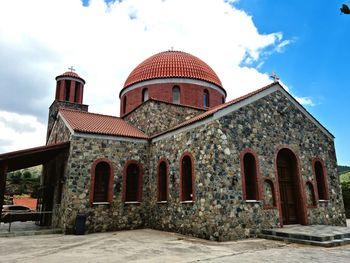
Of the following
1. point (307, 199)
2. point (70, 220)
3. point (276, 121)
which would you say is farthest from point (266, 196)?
point (70, 220)

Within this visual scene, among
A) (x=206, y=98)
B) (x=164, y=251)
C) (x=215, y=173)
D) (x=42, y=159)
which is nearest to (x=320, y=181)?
(x=215, y=173)

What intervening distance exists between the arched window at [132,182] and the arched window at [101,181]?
0.85m

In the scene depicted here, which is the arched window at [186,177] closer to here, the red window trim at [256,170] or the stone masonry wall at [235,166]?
the stone masonry wall at [235,166]

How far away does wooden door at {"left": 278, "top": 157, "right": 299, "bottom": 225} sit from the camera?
1230 centimetres

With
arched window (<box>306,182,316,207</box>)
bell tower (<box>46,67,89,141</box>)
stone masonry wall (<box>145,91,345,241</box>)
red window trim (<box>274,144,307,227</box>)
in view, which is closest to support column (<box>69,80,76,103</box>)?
bell tower (<box>46,67,89,141</box>)

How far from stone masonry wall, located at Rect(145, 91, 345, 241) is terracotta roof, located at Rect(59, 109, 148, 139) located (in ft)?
6.11

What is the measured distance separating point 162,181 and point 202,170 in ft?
11.4

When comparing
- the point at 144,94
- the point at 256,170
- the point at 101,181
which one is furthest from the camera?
the point at 144,94

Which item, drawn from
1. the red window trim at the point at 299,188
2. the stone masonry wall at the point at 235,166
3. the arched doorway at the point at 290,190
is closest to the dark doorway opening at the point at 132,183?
the stone masonry wall at the point at 235,166

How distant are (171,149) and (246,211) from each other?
4.57 meters

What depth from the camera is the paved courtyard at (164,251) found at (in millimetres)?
6989

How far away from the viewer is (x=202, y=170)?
36.4 feet

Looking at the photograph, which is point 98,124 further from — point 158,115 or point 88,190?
point 88,190

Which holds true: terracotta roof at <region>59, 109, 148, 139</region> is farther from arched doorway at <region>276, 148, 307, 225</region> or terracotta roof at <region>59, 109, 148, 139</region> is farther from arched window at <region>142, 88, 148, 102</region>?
arched doorway at <region>276, 148, 307, 225</region>
